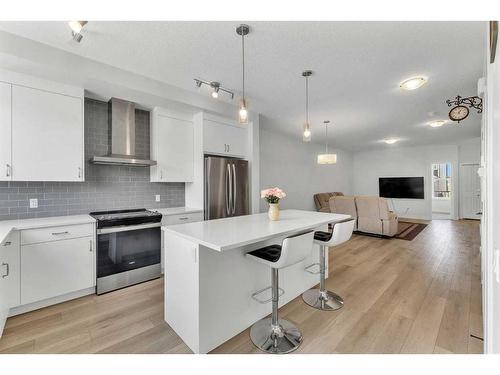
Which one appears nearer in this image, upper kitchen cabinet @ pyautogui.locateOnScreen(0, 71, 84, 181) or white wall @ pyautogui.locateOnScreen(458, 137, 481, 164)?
upper kitchen cabinet @ pyautogui.locateOnScreen(0, 71, 84, 181)

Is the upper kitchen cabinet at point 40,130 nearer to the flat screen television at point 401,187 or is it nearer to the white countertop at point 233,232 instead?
the white countertop at point 233,232

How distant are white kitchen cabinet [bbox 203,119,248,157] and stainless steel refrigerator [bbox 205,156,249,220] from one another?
0.18 meters

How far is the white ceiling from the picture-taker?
1.91 metres

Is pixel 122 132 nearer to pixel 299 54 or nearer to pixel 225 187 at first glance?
pixel 225 187

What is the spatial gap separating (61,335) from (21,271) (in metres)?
0.77

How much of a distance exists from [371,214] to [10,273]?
5.95 meters

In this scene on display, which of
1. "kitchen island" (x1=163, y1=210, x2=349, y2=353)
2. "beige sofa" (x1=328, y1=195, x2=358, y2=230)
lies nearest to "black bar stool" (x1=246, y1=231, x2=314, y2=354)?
"kitchen island" (x1=163, y1=210, x2=349, y2=353)

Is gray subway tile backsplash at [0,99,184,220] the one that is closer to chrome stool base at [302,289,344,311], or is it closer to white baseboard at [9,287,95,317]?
white baseboard at [9,287,95,317]

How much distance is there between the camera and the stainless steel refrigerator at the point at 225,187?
11.3 feet

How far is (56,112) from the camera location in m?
2.46

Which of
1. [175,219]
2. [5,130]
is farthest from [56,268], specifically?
[5,130]

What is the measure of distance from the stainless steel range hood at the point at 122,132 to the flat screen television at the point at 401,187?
8.81 meters

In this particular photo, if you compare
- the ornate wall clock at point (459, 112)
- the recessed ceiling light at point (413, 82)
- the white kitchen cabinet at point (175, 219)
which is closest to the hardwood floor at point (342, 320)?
the white kitchen cabinet at point (175, 219)
